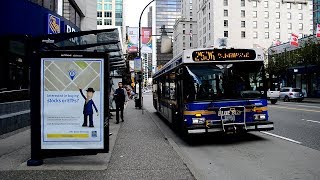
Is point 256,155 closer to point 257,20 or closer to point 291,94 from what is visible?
point 291,94

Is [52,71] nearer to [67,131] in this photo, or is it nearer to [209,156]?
[67,131]

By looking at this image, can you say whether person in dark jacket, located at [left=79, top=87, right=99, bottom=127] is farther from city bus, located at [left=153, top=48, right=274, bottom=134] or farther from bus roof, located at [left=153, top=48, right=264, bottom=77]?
bus roof, located at [left=153, top=48, right=264, bottom=77]

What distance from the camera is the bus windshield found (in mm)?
9891

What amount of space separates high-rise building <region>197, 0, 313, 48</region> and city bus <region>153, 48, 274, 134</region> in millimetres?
79386

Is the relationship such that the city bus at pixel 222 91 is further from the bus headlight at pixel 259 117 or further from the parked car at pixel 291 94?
the parked car at pixel 291 94

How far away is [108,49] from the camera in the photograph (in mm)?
10992

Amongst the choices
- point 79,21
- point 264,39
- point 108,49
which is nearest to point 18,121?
point 108,49

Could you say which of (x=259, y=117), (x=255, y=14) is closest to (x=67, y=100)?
(x=259, y=117)

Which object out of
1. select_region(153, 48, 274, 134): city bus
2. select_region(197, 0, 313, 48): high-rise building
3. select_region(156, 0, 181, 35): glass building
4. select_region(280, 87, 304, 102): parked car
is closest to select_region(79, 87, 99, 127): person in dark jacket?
select_region(153, 48, 274, 134): city bus

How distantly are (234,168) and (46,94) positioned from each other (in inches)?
162

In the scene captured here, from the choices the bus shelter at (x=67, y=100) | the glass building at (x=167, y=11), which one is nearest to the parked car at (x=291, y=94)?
the bus shelter at (x=67, y=100)

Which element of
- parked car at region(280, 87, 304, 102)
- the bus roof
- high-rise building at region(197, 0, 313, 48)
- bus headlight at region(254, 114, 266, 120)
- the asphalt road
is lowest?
the asphalt road

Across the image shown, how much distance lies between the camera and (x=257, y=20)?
91.2 metres

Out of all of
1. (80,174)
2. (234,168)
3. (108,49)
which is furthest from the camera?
(108,49)
